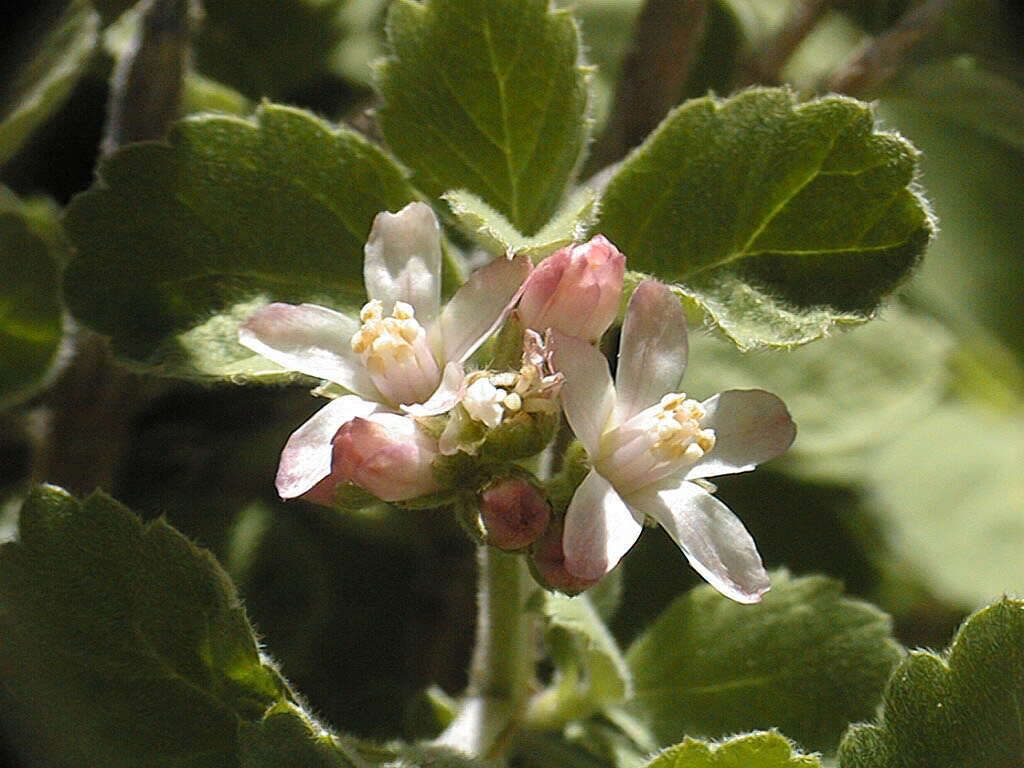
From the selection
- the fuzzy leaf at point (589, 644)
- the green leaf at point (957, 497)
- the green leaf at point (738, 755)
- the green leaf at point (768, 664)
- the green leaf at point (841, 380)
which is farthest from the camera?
the green leaf at point (957, 497)

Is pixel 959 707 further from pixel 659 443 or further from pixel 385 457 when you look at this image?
pixel 385 457

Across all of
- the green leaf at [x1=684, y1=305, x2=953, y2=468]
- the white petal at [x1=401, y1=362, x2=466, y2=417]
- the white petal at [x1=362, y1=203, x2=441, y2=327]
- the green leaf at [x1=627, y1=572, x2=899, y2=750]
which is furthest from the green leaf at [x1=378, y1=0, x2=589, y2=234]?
the green leaf at [x1=684, y1=305, x2=953, y2=468]

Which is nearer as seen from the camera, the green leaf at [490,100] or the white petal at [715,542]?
the white petal at [715,542]

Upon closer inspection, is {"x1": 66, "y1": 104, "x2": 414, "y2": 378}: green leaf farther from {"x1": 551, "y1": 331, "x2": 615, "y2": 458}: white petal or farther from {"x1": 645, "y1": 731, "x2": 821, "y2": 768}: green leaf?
{"x1": 645, "y1": 731, "x2": 821, "y2": 768}: green leaf

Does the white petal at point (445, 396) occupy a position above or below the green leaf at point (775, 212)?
below

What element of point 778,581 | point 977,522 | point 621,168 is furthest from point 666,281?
point 977,522

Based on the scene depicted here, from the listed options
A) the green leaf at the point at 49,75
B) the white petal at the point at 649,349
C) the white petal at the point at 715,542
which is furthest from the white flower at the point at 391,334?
the green leaf at the point at 49,75

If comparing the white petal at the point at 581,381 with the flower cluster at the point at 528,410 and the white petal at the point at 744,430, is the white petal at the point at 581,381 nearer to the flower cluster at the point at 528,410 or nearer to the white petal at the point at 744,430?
the flower cluster at the point at 528,410
